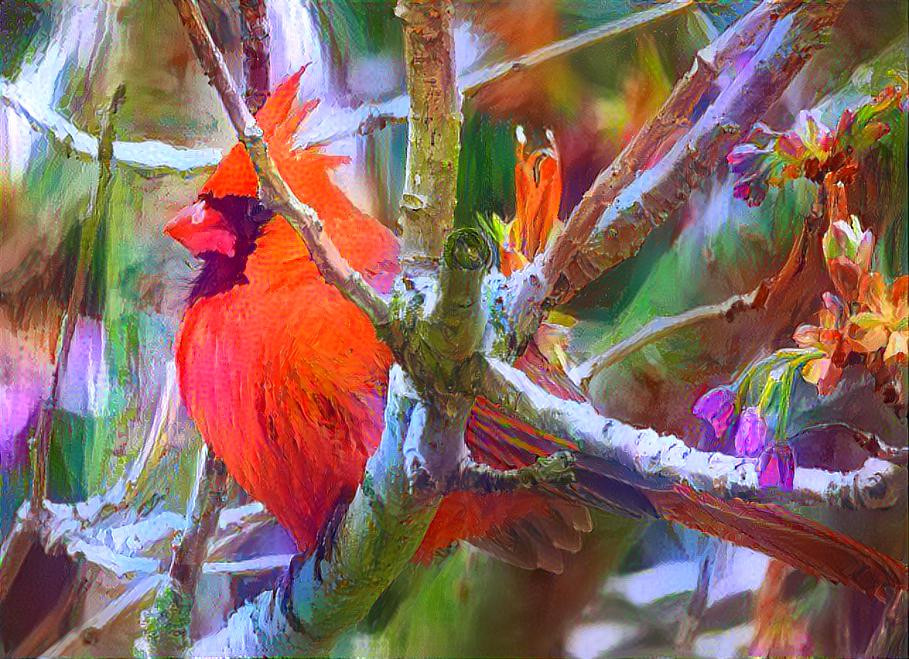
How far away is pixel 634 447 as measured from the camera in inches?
54.8

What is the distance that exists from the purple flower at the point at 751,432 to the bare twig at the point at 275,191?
64cm

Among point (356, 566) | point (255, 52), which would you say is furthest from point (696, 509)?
point (255, 52)

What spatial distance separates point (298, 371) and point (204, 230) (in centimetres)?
28

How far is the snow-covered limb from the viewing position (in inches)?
53.9

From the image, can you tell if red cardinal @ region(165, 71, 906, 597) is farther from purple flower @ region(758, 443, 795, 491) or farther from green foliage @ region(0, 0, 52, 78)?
green foliage @ region(0, 0, 52, 78)

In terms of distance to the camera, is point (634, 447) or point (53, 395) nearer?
point (634, 447)

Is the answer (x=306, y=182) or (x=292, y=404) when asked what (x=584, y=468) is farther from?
(x=306, y=182)

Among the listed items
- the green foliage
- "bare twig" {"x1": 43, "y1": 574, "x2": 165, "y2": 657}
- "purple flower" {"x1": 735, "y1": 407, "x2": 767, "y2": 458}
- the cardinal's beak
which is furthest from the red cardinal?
the green foliage

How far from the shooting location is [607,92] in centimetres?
152

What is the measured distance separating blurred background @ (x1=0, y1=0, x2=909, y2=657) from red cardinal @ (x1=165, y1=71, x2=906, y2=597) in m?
0.04

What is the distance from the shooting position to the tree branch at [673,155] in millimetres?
1447

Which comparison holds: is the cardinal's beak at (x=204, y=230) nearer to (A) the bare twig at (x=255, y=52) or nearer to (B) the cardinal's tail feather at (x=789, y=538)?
(A) the bare twig at (x=255, y=52)

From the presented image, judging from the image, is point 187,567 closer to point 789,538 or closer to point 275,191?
point 275,191

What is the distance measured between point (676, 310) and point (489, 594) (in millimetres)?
585
